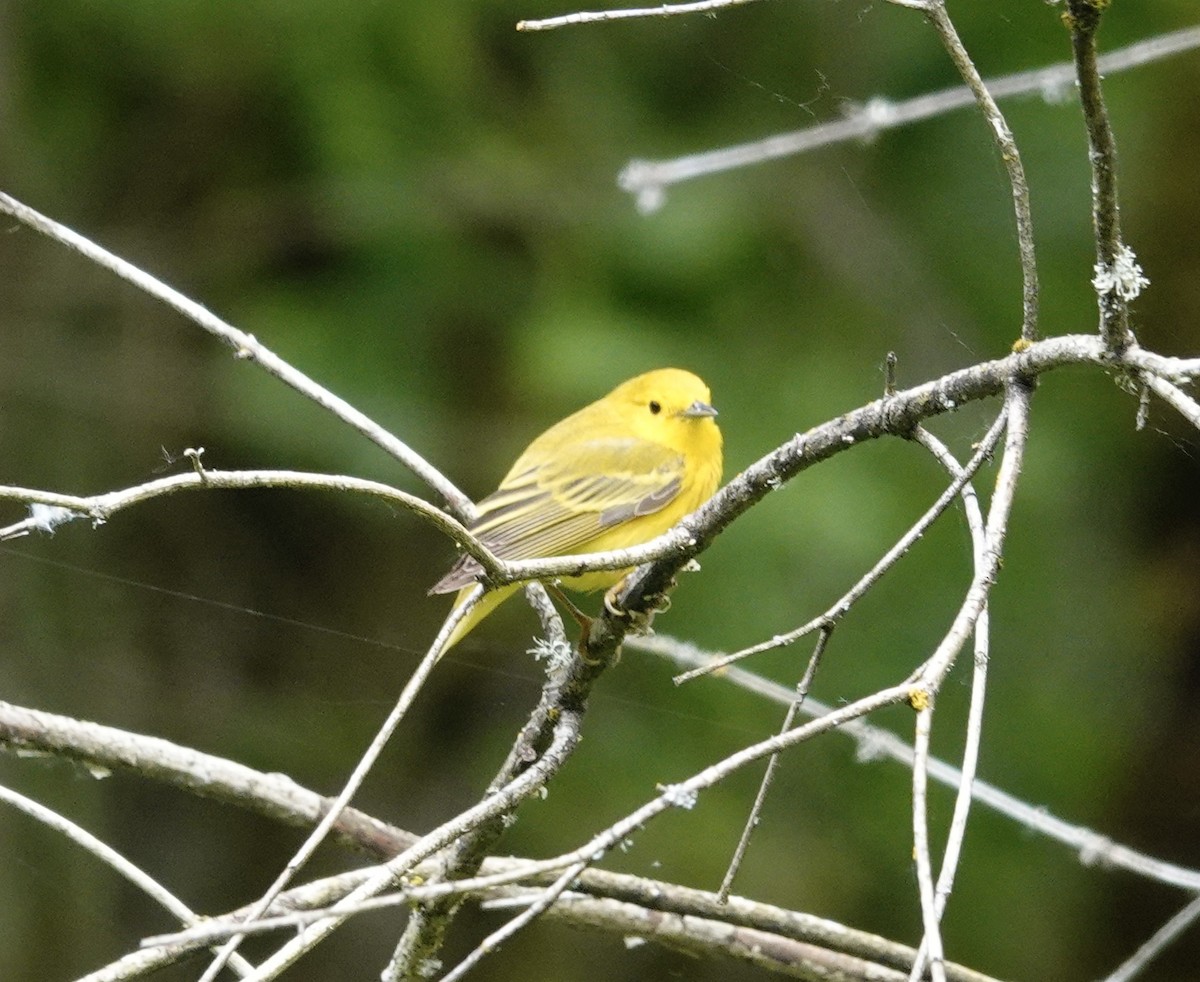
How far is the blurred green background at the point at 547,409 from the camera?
15.9 ft

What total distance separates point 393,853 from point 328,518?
3.26 meters

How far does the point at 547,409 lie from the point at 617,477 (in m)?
1.00

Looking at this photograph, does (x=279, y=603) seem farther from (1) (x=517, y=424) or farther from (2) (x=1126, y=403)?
(2) (x=1126, y=403)

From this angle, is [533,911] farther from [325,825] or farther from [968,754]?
[968,754]

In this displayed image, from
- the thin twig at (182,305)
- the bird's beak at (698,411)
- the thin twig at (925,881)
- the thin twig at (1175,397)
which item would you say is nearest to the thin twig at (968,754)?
the thin twig at (925,881)

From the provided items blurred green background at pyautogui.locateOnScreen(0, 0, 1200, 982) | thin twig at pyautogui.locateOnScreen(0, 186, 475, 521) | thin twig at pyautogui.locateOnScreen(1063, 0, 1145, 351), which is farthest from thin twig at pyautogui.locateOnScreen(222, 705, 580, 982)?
blurred green background at pyautogui.locateOnScreen(0, 0, 1200, 982)

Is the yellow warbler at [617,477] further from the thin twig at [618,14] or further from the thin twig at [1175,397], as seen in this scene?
the thin twig at [1175,397]

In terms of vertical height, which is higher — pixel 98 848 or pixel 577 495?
pixel 577 495

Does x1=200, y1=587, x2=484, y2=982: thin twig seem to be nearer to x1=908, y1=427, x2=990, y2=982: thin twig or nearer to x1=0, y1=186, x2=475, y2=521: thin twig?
x1=0, y1=186, x2=475, y2=521: thin twig

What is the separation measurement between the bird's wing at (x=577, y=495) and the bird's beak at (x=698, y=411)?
144 millimetres

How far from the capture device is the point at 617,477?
4.14 meters

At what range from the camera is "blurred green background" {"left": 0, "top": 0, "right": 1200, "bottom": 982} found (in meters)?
4.84

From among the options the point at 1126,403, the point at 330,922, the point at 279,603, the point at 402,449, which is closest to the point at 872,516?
the point at 1126,403

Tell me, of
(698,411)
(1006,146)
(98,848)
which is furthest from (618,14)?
(698,411)
